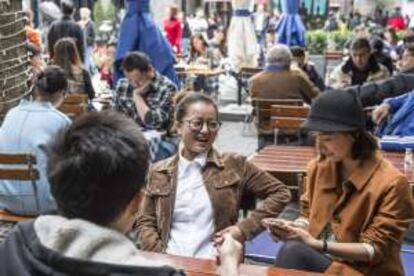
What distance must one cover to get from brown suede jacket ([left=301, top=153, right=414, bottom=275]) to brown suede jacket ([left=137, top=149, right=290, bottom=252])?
0.31m

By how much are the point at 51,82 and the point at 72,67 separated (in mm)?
2870

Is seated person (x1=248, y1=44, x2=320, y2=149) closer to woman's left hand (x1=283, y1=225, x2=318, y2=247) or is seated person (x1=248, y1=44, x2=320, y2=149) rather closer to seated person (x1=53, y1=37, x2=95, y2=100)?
seated person (x1=53, y1=37, x2=95, y2=100)

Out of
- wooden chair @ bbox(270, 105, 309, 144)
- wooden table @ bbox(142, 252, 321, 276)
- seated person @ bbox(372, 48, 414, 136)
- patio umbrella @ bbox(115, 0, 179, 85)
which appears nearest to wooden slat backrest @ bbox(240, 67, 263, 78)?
patio umbrella @ bbox(115, 0, 179, 85)

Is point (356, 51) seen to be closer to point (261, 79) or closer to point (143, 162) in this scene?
point (261, 79)

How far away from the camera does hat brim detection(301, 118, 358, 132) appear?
288cm

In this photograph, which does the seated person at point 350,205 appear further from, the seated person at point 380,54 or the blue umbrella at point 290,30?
the blue umbrella at point 290,30

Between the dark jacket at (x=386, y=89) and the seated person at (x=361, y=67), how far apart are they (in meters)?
1.56

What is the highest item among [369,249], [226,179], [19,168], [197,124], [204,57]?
[197,124]

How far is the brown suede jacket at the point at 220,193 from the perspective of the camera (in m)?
3.34

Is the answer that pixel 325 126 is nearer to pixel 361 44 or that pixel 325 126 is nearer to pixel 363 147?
pixel 363 147

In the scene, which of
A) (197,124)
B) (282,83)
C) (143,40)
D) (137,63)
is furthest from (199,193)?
(143,40)

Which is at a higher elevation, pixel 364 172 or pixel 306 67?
pixel 364 172

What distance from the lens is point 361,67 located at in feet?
24.8

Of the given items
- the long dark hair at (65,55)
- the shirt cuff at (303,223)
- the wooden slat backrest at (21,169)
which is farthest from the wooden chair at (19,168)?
the long dark hair at (65,55)
